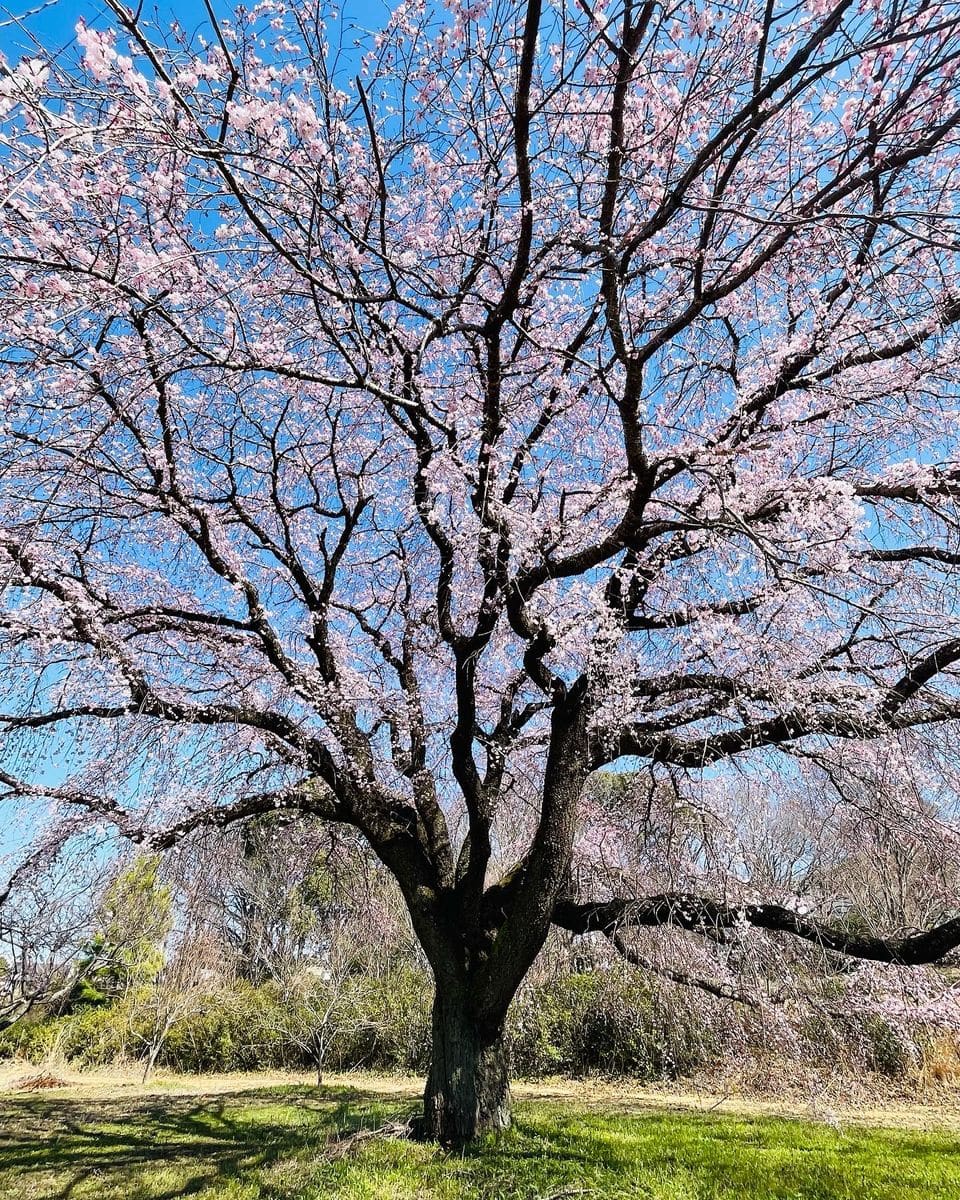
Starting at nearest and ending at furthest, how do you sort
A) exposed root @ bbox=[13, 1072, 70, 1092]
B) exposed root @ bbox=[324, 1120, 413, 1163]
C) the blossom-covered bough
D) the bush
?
the blossom-covered bough
exposed root @ bbox=[324, 1120, 413, 1163]
the bush
exposed root @ bbox=[13, 1072, 70, 1092]

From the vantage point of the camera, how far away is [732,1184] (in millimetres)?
4051

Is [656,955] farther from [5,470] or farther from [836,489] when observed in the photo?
[5,470]

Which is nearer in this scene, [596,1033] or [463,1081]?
[463,1081]

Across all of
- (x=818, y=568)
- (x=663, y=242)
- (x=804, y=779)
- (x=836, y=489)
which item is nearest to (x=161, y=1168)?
(x=804, y=779)

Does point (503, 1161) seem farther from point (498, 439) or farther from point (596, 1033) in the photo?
Answer: point (596, 1033)

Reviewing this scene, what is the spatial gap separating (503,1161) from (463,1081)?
77 cm

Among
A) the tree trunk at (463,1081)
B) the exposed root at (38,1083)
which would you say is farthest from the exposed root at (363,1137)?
the exposed root at (38,1083)

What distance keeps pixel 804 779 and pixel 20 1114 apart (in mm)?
9558

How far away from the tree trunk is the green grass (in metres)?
0.23

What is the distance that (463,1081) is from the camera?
521 cm

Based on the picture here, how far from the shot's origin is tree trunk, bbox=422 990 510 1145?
5.13 meters

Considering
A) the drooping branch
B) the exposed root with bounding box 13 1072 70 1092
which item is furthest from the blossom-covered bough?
the exposed root with bounding box 13 1072 70 1092

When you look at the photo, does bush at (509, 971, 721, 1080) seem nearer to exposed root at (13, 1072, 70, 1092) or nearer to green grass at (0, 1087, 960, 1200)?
green grass at (0, 1087, 960, 1200)

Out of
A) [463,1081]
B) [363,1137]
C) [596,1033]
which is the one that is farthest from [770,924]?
[596,1033]
